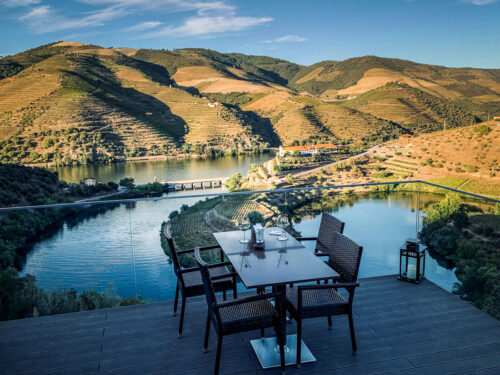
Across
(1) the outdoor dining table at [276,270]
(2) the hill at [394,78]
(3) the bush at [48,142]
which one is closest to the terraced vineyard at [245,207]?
(1) the outdoor dining table at [276,270]

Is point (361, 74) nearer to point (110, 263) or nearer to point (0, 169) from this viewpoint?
point (0, 169)

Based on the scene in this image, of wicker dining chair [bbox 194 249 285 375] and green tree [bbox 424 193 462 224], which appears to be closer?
wicker dining chair [bbox 194 249 285 375]

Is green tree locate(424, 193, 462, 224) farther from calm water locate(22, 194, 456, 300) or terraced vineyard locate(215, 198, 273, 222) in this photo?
terraced vineyard locate(215, 198, 273, 222)

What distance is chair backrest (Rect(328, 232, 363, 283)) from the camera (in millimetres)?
2378

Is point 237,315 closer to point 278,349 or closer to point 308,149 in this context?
point 278,349

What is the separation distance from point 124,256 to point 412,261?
2.72 m

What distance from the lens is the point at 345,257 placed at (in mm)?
2531

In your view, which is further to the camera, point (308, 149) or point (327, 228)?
point (308, 149)

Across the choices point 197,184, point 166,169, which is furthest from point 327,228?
point 166,169

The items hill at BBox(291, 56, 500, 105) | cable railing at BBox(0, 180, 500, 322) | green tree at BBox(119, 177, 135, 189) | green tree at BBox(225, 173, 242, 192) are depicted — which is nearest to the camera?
cable railing at BBox(0, 180, 500, 322)

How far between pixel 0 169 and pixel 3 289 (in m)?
49.5

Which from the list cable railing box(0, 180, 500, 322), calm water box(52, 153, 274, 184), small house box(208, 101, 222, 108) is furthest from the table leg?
small house box(208, 101, 222, 108)

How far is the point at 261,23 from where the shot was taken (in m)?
70.0

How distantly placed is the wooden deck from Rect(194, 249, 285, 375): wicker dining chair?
0.29m
